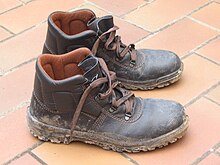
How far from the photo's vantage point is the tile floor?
136 cm

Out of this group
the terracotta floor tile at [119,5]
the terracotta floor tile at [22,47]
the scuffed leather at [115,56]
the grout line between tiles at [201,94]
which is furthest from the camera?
the terracotta floor tile at [119,5]

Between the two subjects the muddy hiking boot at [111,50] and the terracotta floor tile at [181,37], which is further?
the terracotta floor tile at [181,37]

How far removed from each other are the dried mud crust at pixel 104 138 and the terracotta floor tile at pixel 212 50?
409 mm

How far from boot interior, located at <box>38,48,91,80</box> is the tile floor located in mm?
200

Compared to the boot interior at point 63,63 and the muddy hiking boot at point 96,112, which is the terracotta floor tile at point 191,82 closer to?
the muddy hiking boot at point 96,112

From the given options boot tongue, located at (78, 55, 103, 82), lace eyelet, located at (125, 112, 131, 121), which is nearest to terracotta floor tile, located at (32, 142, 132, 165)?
lace eyelet, located at (125, 112, 131, 121)

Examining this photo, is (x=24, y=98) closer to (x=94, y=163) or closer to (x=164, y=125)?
(x=94, y=163)

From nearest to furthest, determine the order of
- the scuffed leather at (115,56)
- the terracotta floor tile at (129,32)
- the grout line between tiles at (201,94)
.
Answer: the scuffed leather at (115,56) < the grout line between tiles at (201,94) < the terracotta floor tile at (129,32)

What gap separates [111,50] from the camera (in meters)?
1.49

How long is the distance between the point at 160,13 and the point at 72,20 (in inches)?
22.7

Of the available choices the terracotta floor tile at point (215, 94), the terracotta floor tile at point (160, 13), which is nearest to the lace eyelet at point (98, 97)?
the terracotta floor tile at point (215, 94)

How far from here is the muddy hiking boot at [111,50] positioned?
56.2 inches

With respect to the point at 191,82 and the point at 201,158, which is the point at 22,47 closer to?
the point at 191,82

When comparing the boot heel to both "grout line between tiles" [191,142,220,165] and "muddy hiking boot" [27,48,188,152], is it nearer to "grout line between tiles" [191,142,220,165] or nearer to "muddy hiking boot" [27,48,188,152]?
"muddy hiking boot" [27,48,188,152]
